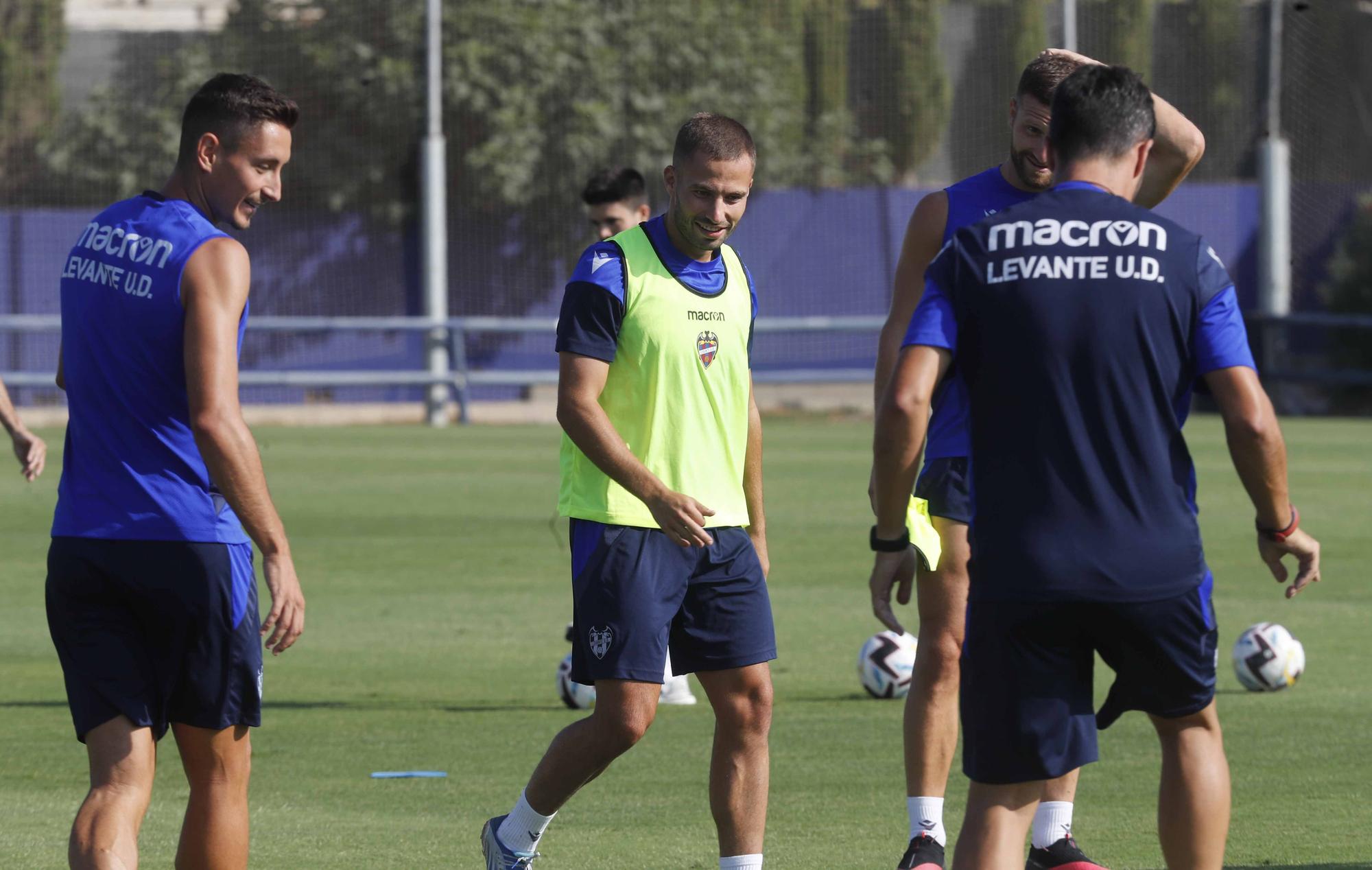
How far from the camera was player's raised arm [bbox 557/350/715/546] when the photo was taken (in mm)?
5523

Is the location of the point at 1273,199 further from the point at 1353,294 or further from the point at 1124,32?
the point at 1124,32

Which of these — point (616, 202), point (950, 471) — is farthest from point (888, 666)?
Answer: point (950, 471)

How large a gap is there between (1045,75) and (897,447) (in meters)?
1.80

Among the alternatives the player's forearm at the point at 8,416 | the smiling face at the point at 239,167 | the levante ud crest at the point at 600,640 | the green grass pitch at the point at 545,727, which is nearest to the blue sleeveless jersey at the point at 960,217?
the levante ud crest at the point at 600,640

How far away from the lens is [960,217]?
237 inches

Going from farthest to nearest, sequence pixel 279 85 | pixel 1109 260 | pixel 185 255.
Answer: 1. pixel 279 85
2. pixel 185 255
3. pixel 1109 260

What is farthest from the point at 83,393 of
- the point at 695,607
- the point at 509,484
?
the point at 509,484

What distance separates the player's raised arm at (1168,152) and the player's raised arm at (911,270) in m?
0.54

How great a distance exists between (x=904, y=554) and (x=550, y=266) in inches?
1144

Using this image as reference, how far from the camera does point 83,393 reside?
4988mm

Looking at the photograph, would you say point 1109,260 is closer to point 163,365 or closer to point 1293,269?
point 163,365

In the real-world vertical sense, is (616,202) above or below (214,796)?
above

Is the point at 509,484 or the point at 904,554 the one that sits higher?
the point at 904,554

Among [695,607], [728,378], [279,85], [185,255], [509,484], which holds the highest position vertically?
[279,85]
